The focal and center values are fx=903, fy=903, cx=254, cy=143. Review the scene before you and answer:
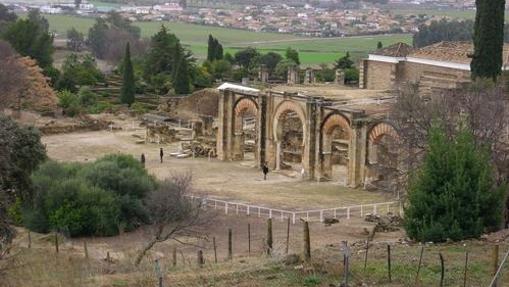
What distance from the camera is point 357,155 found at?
124ft

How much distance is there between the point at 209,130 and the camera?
49750mm

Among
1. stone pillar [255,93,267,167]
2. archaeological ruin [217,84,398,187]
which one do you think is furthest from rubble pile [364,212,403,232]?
stone pillar [255,93,267,167]

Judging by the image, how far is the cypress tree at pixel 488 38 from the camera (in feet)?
122

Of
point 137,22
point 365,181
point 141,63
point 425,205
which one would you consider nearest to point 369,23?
point 137,22

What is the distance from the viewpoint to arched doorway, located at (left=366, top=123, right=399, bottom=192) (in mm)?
35506

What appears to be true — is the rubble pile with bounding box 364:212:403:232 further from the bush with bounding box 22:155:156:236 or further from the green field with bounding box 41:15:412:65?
the green field with bounding box 41:15:412:65

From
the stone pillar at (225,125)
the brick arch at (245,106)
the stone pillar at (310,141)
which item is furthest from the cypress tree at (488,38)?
the stone pillar at (225,125)

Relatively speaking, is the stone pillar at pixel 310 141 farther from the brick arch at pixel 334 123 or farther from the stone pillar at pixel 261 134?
the stone pillar at pixel 261 134

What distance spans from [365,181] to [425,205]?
16.2 metres

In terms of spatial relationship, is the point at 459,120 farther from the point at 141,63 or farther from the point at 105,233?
the point at 141,63

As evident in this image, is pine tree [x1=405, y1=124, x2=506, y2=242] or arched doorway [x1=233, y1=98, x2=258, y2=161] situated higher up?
pine tree [x1=405, y1=124, x2=506, y2=242]

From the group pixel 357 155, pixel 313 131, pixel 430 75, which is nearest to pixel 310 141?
pixel 313 131

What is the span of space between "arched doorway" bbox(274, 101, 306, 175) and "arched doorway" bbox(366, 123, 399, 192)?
3.59m

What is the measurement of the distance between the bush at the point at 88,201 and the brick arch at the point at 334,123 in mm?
11267
